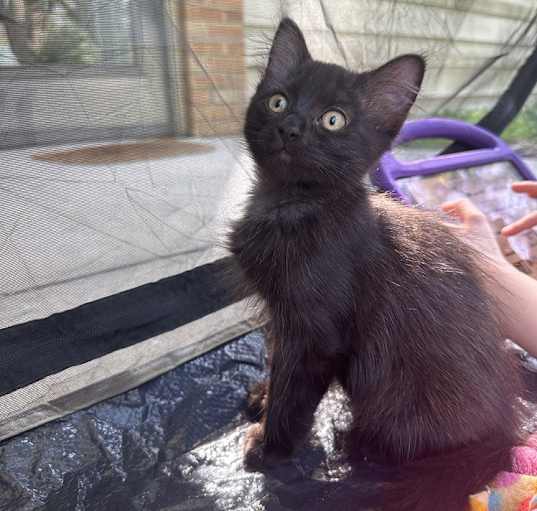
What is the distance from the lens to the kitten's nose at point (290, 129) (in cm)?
93

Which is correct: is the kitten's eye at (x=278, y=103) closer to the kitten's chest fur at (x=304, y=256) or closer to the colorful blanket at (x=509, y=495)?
the kitten's chest fur at (x=304, y=256)

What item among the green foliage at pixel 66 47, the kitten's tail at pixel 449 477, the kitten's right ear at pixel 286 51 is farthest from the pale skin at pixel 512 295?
the green foliage at pixel 66 47

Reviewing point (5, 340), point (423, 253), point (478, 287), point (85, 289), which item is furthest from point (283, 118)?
point (5, 340)

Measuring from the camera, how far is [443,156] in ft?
6.44

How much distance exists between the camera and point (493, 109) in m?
2.37

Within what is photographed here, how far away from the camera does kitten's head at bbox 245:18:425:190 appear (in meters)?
0.96

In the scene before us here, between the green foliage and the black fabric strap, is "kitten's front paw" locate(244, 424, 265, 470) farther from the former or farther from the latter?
the green foliage

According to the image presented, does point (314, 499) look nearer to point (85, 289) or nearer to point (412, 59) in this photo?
point (85, 289)

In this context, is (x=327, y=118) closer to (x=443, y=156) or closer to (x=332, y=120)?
(x=332, y=120)

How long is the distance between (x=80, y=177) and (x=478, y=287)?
1049 mm

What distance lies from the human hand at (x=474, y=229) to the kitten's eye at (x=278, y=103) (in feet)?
1.90

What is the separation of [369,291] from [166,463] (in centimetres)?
70

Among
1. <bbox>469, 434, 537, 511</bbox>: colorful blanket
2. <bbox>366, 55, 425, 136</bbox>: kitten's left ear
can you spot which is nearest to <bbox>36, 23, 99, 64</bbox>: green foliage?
<bbox>366, 55, 425, 136</bbox>: kitten's left ear

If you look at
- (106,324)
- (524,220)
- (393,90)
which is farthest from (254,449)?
(524,220)
